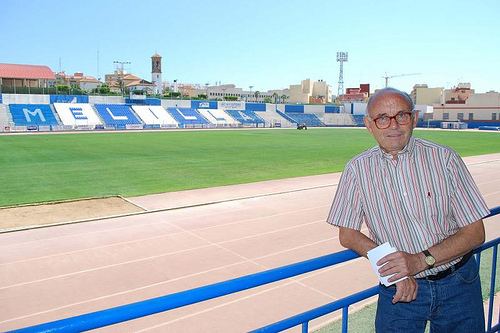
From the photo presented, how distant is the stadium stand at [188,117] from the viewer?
68.4 m

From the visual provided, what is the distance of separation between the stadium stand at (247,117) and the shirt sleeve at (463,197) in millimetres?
71723

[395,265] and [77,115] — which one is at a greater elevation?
[77,115]

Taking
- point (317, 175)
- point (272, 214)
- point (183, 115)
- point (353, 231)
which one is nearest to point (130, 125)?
point (183, 115)

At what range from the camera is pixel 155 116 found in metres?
68.0

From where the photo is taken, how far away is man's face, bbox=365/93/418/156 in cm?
258

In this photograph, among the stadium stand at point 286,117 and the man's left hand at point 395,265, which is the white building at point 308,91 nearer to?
the stadium stand at point 286,117

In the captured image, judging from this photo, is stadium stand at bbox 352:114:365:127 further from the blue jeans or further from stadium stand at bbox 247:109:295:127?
the blue jeans

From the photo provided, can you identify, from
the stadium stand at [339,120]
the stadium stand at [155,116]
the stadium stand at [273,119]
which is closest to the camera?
the stadium stand at [155,116]

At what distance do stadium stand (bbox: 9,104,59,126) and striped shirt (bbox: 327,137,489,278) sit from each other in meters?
58.3

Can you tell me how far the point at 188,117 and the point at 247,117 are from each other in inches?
485

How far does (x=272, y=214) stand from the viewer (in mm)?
11297

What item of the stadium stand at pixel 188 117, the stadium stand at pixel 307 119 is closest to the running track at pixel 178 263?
the stadium stand at pixel 188 117

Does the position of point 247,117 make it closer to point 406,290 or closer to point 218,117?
point 218,117

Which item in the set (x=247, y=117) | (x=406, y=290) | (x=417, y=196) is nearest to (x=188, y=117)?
(x=247, y=117)
